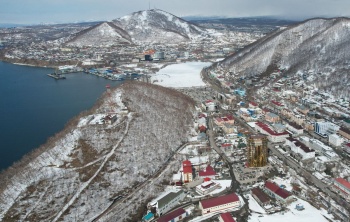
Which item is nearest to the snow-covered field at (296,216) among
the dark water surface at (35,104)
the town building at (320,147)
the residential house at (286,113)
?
the town building at (320,147)

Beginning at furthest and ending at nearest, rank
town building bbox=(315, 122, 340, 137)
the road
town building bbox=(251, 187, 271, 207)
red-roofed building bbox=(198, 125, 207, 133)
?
red-roofed building bbox=(198, 125, 207, 133)
town building bbox=(315, 122, 340, 137)
the road
town building bbox=(251, 187, 271, 207)

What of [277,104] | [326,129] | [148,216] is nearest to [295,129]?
[326,129]

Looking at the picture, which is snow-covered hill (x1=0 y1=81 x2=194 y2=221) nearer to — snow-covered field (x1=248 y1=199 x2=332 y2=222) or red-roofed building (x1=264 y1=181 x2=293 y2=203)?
snow-covered field (x1=248 y1=199 x2=332 y2=222)

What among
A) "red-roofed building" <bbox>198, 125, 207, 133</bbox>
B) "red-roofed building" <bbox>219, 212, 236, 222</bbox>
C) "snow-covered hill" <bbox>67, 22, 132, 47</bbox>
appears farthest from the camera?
"snow-covered hill" <bbox>67, 22, 132, 47</bbox>

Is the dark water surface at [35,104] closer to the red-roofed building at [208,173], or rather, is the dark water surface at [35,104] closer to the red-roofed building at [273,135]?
the red-roofed building at [208,173]

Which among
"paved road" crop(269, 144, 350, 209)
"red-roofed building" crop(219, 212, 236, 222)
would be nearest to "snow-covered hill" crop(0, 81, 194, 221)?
"red-roofed building" crop(219, 212, 236, 222)

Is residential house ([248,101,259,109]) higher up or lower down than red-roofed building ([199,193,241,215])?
higher up

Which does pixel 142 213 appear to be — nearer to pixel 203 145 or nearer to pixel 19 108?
pixel 203 145
